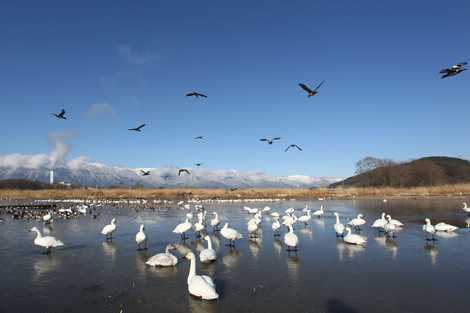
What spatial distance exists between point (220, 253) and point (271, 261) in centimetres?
221

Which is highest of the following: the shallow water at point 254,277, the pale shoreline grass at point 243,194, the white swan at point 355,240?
the pale shoreline grass at point 243,194

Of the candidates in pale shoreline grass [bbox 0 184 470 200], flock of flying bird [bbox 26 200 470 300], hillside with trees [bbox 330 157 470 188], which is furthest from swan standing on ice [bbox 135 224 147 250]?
hillside with trees [bbox 330 157 470 188]

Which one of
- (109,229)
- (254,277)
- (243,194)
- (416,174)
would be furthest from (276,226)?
(416,174)

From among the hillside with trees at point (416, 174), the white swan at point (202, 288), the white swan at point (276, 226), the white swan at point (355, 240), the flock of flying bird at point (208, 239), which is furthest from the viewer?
the hillside with trees at point (416, 174)

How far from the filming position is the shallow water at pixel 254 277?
812cm

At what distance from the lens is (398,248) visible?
14.6m

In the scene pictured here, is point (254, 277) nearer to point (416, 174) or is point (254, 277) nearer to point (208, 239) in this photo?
point (208, 239)

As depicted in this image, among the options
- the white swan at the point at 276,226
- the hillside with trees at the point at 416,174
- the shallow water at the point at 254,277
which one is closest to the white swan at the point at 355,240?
the shallow water at the point at 254,277

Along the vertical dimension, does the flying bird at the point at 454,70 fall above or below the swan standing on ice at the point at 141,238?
above

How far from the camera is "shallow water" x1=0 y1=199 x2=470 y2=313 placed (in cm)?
812

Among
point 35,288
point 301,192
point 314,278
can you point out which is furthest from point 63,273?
point 301,192

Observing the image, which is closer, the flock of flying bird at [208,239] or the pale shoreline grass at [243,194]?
the flock of flying bird at [208,239]

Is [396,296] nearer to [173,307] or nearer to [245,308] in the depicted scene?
[245,308]

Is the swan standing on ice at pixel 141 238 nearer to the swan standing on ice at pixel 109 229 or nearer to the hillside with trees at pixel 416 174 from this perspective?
the swan standing on ice at pixel 109 229
